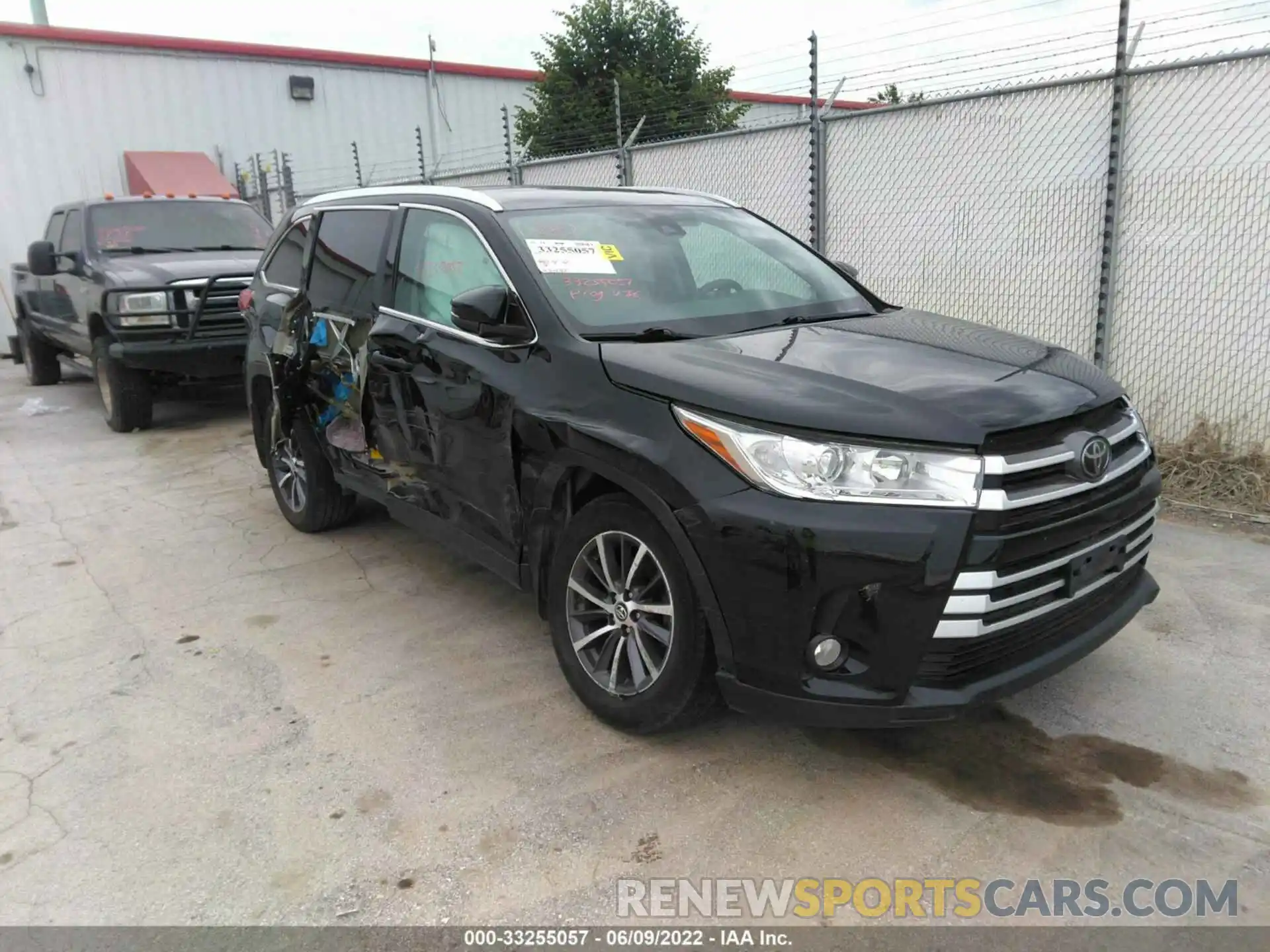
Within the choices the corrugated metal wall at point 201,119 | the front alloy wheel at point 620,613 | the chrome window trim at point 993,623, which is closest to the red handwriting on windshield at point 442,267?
the front alloy wheel at point 620,613

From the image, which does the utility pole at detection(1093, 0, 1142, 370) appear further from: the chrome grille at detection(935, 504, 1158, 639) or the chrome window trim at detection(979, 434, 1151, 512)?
the chrome grille at detection(935, 504, 1158, 639)

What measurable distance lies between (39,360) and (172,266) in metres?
4.43

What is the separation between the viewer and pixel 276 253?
219 inches

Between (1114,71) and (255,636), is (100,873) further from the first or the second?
(1114,71)

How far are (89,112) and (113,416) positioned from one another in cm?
985

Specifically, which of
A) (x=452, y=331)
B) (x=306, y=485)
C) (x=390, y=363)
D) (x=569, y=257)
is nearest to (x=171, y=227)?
(x=306, y=485)

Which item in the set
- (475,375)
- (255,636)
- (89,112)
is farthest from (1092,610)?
(89,112)

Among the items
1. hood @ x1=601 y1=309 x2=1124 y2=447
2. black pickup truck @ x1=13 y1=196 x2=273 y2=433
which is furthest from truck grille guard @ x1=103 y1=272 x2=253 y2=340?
hood @ x1=601 y1=309 x2=1124 y2=447

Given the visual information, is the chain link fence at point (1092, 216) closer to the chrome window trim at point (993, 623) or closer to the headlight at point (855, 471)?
the chrome window trim at point (993, 623)

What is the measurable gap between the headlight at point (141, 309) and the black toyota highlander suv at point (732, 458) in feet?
14.9

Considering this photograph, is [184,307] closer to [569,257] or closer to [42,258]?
[42,258]

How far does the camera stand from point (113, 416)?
8609 mm

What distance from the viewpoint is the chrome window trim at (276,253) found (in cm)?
518

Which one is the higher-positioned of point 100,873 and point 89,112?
point 89,112
